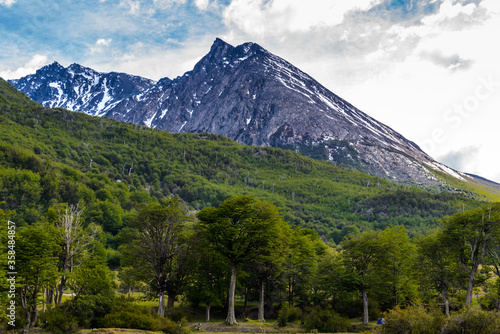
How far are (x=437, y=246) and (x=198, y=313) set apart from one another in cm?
2881

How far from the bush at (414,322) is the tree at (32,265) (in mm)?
22454

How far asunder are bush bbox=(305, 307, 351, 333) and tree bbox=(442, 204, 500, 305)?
1118cm

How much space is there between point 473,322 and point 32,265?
2713 cm

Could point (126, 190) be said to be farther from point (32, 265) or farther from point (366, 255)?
point (32, 265)

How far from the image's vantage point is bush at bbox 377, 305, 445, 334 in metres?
19.9

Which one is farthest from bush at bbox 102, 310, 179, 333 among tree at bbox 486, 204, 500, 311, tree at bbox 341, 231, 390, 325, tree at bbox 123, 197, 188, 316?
tree at bbox 486, 204, 500, 311

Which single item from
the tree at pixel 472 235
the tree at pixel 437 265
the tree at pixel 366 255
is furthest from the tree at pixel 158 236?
the tree at pixel 472 235

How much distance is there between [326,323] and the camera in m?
32.8

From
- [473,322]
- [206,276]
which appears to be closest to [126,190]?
[206,276]

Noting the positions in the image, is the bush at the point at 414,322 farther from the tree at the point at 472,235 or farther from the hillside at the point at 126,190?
the hillside at the point at 126,190

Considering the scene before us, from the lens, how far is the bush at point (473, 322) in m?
18.5

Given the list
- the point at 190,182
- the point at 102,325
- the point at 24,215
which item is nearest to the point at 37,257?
the point at 102,325

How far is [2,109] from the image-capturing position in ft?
613

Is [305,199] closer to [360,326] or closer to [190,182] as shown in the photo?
[190,182]
